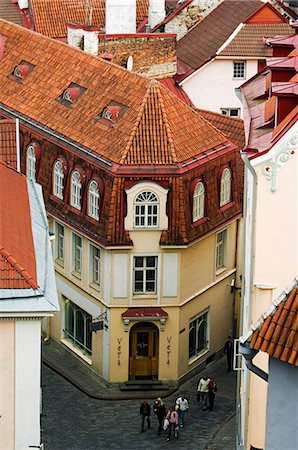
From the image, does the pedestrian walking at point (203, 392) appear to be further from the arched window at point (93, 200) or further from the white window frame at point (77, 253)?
the arched window at point (93, 200)

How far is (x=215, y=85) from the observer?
85.1 meters

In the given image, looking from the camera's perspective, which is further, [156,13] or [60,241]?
[156,13]

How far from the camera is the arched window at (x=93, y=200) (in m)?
63.2

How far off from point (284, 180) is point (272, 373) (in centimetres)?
1539

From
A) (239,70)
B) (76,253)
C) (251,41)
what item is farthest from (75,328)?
(251,41)

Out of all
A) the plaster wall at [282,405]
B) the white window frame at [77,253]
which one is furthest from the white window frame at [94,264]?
the plaster wall at [282,405]

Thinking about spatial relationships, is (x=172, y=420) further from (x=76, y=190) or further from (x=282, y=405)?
(x=282, y=405)

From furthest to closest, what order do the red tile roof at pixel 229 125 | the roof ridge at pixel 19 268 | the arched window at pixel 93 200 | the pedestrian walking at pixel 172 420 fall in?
the red tile roof at pixel 229 125
the arched window at pixel 93 200
the pedestrian walking at pixel 172 420
the roof ridge at pixel 19 268

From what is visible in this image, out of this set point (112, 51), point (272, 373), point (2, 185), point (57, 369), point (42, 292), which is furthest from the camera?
point (112, 51)

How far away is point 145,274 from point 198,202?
387cm

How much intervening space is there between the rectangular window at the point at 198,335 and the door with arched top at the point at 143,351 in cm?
188

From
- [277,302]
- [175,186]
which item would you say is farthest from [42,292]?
[175,186]

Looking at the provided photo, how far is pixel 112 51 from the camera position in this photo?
264 feet

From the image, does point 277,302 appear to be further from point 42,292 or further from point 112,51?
point 112,51
